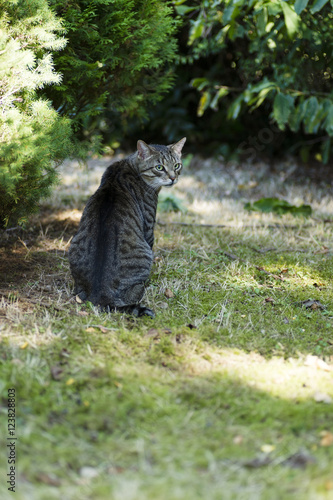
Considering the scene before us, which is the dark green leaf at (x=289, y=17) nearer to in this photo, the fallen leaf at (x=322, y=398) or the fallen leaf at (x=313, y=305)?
the fallen leaf at (x=313, y=305)

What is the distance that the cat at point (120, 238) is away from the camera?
3.14 metres

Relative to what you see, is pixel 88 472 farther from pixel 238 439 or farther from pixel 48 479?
pixel 238 439

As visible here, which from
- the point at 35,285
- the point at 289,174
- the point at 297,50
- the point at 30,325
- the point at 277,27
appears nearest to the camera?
the point at 30,325

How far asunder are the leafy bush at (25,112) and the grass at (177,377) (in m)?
0.69

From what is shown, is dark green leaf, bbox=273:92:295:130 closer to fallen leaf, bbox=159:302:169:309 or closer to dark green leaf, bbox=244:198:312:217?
dark green leaf, bbox=244:198:312:217

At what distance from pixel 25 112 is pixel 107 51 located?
1088mm

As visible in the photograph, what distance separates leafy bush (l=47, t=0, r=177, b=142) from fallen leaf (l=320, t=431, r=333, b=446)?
3.09 m

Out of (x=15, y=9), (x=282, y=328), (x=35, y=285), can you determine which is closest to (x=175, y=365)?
(x=282, y=328)

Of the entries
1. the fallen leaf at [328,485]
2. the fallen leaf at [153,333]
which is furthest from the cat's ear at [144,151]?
the fallen leaf at [328,485]

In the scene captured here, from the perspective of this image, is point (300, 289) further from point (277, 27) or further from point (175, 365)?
point (277, 27)

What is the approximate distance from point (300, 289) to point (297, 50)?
3.57 metres

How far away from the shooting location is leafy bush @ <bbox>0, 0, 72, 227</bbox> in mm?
2994

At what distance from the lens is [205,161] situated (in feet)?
27.1

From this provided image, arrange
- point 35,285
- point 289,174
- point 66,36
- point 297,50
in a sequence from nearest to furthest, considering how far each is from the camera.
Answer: point 35,285, point 66,36, point 297,50, point 289,174
